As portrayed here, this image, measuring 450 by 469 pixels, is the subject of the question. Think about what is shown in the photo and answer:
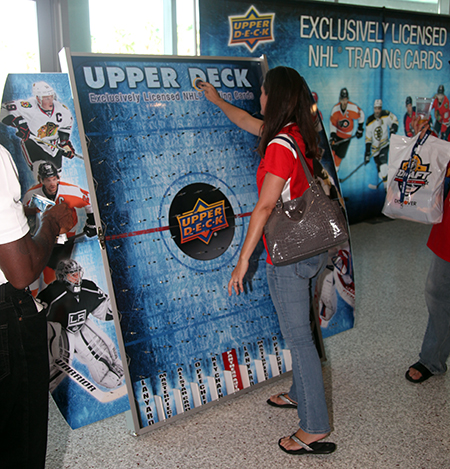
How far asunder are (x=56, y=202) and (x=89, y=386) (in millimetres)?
812

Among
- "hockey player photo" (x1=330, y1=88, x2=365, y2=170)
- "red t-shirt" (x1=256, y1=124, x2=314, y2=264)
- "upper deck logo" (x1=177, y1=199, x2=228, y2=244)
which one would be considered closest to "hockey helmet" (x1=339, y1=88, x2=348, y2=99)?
"hockey player photo" (x1=330, y1=88, x2=365, y2=170)

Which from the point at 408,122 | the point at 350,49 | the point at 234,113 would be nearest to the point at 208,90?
the point at 234,113

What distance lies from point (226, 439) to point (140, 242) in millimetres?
894

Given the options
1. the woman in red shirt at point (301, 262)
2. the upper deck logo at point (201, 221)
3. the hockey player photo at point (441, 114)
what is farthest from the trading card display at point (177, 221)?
the hockey player photo at point (441, 114)

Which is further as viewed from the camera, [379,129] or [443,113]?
[443,113]

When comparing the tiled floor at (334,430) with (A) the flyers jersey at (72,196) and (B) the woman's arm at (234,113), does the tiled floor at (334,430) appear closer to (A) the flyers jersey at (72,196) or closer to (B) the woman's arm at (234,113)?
(A) the flyers jersey at (72,196)

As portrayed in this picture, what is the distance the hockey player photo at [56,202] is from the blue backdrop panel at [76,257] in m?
0.02

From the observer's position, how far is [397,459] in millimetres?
1696

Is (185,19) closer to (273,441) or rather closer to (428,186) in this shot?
(428,186)

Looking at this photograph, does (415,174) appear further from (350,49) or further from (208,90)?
(350,49)

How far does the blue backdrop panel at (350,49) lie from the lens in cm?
403

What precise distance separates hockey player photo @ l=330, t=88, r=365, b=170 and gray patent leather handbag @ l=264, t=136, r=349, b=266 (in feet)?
11.7

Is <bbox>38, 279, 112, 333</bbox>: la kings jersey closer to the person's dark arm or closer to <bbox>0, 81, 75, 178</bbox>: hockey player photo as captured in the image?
<bbox>0, 81, 75, 178</bbox>: hockey player photo

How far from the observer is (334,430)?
1.87 meters
